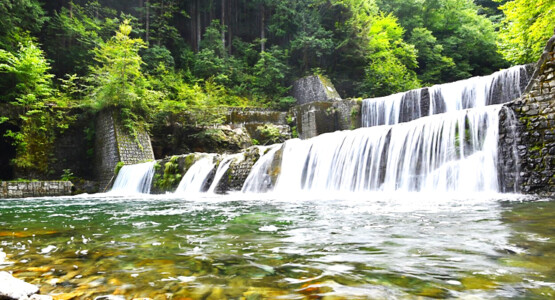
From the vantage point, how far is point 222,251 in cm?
211

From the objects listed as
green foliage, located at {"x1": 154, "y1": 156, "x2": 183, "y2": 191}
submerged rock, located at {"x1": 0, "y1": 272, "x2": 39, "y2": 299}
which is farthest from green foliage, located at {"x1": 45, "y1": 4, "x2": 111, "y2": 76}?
submerged rock, located at {"x1": 0, "y1": 272, "x2": 39, "y2": 299}

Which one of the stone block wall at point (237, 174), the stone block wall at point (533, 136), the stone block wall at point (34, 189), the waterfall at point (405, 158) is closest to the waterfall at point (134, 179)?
the stone block wall at point (34, 189)

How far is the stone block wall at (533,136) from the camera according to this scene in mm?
5418

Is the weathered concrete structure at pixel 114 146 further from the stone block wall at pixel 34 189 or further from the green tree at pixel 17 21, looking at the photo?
the green tree at pixel 17 21

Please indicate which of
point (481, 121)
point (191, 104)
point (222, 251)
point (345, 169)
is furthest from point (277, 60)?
point (222, 251)

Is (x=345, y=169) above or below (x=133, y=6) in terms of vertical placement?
below

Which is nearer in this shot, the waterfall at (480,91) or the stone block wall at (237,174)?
the stone block wall at (237,174)

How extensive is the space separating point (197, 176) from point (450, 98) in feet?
36.4

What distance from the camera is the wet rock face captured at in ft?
61.5

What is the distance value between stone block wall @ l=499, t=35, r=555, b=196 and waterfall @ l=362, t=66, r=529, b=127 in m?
7.43

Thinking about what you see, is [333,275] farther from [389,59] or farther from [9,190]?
[389,59]

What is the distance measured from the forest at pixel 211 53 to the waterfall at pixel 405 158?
23.1ft

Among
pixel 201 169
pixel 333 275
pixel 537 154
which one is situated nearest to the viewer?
pixel 333 275

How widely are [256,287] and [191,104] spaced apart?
17.9m
